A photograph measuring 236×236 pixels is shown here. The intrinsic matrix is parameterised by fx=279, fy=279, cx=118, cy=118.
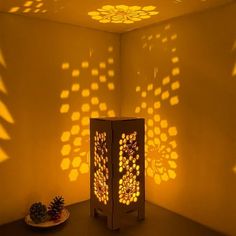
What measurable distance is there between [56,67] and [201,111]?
0.85 metres

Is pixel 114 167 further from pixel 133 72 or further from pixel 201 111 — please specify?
pixel 133 72

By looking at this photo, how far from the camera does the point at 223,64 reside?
1349 millimetres

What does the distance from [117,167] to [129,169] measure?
0.31 feet

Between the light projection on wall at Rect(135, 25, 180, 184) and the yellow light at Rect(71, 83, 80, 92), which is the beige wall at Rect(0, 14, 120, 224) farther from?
the light projection on wall at Rect(135, 25, 180, 184)

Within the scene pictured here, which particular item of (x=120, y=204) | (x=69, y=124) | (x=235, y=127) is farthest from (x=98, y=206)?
(x=235, y=127)

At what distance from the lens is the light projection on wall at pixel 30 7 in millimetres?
1316

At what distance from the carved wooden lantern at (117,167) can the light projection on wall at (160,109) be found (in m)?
0.21

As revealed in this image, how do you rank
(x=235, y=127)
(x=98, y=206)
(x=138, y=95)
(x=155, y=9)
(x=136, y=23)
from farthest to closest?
(x=138, y=95), (x=136, y=23), (x=98, y=206), (x=155, y=9), (x=235, y=127)

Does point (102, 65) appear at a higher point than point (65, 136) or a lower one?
higher

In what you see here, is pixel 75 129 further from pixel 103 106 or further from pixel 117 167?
pixel 117 167

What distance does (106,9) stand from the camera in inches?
56.3

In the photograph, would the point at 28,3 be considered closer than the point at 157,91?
Yes

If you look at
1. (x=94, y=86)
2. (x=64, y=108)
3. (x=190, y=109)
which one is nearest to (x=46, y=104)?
(x=64, y=108)

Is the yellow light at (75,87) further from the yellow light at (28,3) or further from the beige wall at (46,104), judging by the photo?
the yellow light at (28,3)
